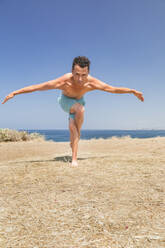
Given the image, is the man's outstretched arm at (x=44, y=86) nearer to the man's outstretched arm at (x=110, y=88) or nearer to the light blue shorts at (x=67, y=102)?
the light blue shorts at (x=67, y=102)

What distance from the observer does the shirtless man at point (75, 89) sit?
355 centimetres

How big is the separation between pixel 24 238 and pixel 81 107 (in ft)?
8.89

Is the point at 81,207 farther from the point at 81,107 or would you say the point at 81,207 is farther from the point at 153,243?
the point at 81,107

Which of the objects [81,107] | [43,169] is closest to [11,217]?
[43,169]

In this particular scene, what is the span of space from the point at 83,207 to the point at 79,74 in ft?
7.43

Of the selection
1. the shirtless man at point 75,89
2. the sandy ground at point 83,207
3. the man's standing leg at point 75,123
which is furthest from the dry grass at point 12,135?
the sandy ground at point 83,207

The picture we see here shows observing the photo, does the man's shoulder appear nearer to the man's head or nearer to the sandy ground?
the man's head

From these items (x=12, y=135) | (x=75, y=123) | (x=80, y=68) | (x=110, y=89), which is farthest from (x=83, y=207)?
(x=12, y=135)

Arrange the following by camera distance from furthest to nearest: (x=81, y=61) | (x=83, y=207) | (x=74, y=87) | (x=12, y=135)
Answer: (x=12, y=135)
(x=74, y=87)
(x=81, y=61)
(x=83, y=207)

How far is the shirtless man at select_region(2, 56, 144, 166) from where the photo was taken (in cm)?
355

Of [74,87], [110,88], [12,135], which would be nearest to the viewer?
[74,87]

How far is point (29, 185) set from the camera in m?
2.76

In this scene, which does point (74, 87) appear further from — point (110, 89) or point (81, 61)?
point (110, 89)

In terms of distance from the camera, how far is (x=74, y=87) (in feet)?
12.5
